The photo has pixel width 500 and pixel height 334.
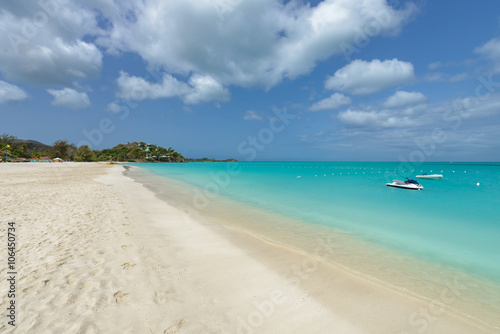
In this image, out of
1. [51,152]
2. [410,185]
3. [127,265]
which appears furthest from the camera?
[51,152]

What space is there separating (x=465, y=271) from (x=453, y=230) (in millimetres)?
5861

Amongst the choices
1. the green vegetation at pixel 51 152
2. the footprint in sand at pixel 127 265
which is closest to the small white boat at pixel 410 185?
the footprint in sand at pixel 127 265

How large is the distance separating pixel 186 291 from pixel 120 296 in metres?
1.24

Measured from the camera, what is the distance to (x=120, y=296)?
12.9ft

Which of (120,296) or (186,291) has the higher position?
(120,296)

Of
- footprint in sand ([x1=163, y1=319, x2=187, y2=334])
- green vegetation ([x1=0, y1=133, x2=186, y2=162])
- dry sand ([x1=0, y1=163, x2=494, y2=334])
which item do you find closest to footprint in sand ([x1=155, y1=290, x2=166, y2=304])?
dry sand ([x1=0, y1=163, x2=494, y2=334])

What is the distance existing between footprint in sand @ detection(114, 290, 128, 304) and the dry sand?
0.02 meters

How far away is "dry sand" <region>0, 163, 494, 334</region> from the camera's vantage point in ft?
11.3

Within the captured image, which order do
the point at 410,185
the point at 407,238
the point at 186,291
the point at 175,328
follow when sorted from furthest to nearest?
the point at 410,185
the point at 407,238
the point at 186,291
the point at 175,328


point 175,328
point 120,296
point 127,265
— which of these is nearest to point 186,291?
point 175,328

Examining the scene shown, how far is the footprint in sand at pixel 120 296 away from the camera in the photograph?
12.5ft

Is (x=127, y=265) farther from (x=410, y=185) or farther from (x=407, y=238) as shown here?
(x=410, y=185)

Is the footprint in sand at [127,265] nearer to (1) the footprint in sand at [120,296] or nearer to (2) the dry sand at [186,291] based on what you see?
(2) the dry sand at [186,291]

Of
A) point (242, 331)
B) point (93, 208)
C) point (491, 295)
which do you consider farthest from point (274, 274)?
point (93, 208)
